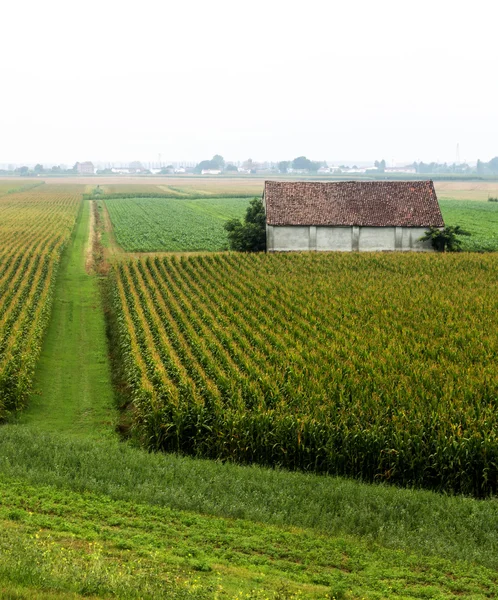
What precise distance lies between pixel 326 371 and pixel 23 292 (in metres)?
17.6

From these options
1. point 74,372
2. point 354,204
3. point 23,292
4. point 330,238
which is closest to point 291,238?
point 330,238

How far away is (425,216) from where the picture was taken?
47469mm

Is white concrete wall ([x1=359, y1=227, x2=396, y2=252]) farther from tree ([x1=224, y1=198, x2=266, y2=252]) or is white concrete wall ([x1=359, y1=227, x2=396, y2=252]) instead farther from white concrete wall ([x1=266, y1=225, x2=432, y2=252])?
tree ([x1=224, y1=198, x2=266, y2=252])

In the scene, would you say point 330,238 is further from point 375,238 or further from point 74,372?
point 74,372

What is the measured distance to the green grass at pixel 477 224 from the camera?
2009 inches

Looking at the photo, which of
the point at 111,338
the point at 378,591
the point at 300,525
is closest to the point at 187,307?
the point at 111,338

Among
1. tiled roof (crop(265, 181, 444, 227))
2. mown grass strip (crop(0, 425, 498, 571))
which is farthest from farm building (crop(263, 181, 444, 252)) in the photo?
mown grass strip (crop(0, 425, 498, 571))

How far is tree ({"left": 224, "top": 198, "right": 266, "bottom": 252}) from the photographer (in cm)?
4869

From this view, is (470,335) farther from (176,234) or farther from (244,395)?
(176,234)

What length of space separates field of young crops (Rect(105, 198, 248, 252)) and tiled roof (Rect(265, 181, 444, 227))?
7180mm

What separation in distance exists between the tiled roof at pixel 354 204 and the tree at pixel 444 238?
0.74m

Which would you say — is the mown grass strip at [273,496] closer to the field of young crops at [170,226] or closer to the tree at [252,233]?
the tree at [252,233]

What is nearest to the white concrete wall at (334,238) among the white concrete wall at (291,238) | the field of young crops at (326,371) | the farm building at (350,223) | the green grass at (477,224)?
the farm building at (350,223)

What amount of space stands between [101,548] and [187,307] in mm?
18160
